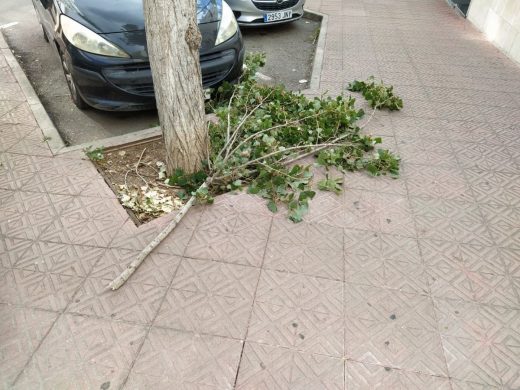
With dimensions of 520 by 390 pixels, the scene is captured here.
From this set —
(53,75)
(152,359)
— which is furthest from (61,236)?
(53,75)

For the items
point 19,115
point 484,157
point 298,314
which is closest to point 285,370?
point 298,314

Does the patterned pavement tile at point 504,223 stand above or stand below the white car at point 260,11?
below

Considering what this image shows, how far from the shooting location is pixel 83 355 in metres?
2.28

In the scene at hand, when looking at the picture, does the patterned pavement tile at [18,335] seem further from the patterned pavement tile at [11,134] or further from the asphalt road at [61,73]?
the asphalt road at [61,73]

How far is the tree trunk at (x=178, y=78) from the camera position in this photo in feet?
9.33

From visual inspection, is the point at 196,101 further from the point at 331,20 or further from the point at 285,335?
the point at 331,20

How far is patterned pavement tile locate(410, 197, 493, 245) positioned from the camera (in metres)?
3.14

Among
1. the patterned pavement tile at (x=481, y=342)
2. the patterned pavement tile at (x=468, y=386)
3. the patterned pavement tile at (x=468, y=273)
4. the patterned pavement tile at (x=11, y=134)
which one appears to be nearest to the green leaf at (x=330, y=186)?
the patterned pavement tile at (x=468, y=273)

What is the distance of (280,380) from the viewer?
221cm

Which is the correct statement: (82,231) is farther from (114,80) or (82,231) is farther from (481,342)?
(481,342)

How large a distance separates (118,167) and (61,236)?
1.00 meters

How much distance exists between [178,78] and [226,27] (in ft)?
6.21

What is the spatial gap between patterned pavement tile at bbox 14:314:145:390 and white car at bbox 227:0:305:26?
6.29 meters

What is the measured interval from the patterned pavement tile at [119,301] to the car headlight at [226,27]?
113 inches
